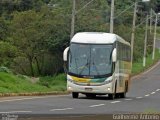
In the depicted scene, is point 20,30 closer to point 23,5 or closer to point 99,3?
point 23,5

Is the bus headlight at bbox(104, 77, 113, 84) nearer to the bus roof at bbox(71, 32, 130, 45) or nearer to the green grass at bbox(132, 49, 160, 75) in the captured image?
the bus roof at bbox(71, 32, 130, 45)

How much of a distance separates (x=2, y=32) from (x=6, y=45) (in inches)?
356

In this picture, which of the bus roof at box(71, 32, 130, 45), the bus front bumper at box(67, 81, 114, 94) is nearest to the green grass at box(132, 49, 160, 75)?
the bus roof at box(71, 32, 130, 45)

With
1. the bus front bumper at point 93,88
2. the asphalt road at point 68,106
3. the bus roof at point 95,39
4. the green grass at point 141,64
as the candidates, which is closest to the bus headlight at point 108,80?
the bus front bumper at point 93,88

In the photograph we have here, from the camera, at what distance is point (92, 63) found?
103 ft

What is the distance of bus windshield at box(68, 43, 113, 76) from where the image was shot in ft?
103

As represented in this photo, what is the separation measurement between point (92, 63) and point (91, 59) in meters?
0.21

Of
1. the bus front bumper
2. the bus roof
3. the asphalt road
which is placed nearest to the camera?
the asphalt road

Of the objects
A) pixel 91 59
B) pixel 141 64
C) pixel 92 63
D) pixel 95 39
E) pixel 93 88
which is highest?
pixel 95 39

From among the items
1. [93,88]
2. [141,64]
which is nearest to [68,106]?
[93,88]

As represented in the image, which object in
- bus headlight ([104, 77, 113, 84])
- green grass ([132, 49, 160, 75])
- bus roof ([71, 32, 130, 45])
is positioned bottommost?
green grass ([132, 49, 160, 75])

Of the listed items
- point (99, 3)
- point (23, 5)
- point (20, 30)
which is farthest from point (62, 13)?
point (99, 3)

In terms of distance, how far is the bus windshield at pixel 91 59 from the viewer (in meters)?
31.4

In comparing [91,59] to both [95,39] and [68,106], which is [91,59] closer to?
[95,39]
